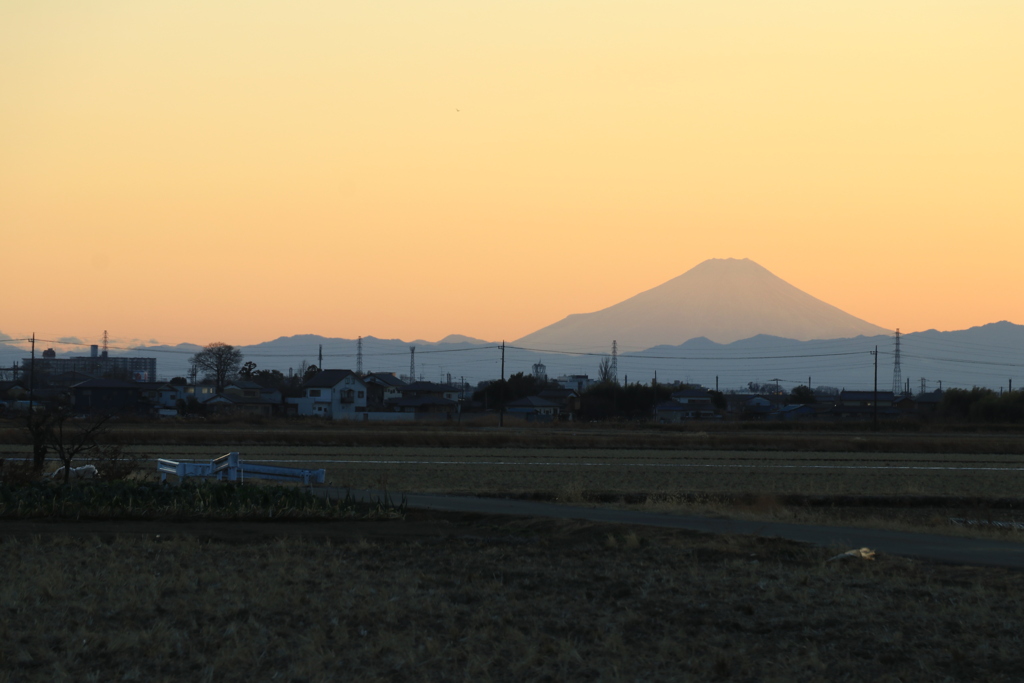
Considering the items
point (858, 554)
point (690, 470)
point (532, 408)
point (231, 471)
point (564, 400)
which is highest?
point (858, 554)

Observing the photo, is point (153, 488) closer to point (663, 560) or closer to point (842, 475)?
point (663, 560)

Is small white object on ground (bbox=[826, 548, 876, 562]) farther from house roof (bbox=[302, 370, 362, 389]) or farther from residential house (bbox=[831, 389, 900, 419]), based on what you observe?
house roof (bbox=[302, 370, 362, 389])

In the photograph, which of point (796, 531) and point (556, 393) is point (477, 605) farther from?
point (556, 393)

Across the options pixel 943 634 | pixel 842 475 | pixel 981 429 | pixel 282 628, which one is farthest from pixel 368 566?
pixel 981 429

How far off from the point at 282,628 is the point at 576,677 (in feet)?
10.6

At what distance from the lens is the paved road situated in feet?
44.4

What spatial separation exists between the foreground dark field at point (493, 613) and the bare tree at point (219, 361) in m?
160

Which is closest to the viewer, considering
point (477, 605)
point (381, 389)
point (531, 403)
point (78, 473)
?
point (477, 605)

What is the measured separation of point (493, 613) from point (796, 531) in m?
7.76

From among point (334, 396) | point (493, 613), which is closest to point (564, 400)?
point (334, 396)

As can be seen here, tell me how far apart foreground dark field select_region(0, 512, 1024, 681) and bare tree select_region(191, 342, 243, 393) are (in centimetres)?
15963

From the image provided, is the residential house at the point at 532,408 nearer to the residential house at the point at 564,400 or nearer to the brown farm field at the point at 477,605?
the residential house at the point at 564,400

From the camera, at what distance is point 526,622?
994 centimetres

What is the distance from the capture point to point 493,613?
1030 cm
